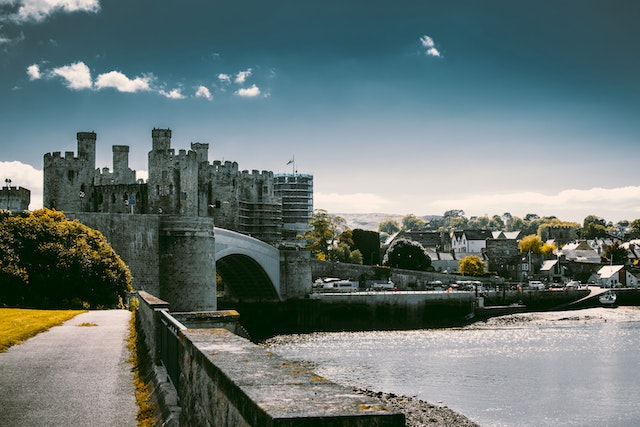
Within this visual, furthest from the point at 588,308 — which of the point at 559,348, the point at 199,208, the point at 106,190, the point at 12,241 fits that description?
the point at 12,241

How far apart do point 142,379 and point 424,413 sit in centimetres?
1527

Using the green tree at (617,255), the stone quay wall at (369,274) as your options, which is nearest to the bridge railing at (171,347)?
the stone quay wall at (369,274)

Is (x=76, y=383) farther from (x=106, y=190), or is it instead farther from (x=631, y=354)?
(x=106, y=190)

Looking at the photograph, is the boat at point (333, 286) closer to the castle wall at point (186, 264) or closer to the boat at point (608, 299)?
the boat at point (608, 299)

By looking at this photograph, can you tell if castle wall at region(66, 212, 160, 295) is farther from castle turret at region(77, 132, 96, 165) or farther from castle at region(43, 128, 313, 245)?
Answer: castle turret at region(77, 132, 96, 165)

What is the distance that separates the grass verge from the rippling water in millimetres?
13629

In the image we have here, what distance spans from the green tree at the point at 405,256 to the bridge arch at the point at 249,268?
2882 cm

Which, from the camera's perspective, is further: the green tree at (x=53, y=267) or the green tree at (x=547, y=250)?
the green tree at (x=547, y=250)

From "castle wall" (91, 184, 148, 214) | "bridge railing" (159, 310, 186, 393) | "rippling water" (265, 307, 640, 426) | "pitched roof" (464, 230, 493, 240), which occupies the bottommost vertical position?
"rippling water" (265, 307, 640, 426)

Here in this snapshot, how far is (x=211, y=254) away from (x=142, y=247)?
4.09 meters

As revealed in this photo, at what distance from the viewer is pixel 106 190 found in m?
62.9

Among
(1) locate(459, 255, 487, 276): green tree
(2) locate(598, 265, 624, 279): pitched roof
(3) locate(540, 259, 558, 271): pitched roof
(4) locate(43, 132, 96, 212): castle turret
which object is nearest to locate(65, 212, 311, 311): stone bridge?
(4) locate(43, 132, 96, 212): castle turret

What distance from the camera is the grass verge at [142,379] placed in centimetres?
884

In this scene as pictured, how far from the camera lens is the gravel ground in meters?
23.0
